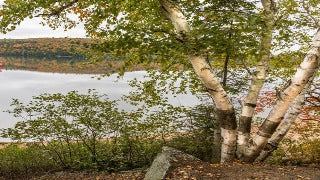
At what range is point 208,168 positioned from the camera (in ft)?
24.9

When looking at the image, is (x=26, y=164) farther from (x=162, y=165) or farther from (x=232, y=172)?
(x=232, y=172)

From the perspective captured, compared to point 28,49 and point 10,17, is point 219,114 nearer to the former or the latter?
point 10,17

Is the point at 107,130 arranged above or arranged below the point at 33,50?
below

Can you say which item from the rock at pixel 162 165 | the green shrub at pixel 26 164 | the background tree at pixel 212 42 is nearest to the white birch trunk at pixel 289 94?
the background tree at pixel 212 42

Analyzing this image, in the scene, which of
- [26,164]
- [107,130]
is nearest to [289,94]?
[107,130]

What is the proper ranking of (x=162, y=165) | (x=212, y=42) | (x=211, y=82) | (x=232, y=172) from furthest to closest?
1. (x=162, y=165)
2. (x=232, y=172)
3. (x=211, y=82)
4. (x=212, y=42)

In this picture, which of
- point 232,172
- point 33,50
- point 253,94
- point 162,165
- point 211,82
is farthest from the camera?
point 33,50

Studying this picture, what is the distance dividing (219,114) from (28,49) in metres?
182

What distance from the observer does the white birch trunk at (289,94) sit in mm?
6641

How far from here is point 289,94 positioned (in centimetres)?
688

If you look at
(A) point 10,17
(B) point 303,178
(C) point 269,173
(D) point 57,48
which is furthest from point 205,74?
(D) point 57,48

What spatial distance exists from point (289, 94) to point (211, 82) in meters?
1.54

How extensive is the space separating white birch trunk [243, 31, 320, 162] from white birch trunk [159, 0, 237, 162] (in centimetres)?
51

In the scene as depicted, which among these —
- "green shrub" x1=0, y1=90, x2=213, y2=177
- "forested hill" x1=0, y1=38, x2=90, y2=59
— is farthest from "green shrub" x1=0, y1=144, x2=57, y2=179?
"forested hill" x1=0, y1=38, x2=90, y2=59
